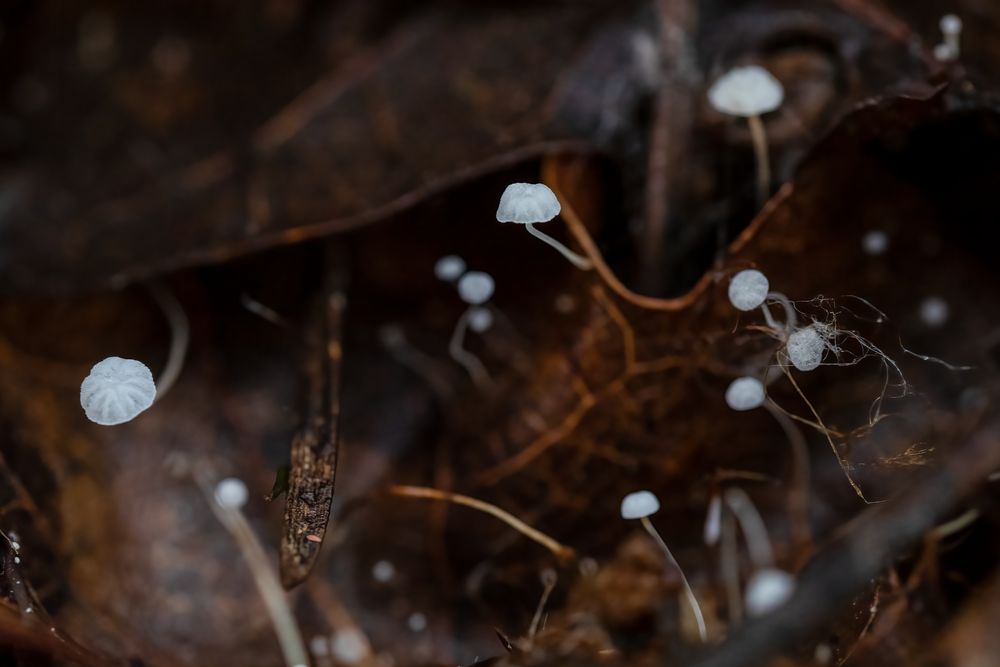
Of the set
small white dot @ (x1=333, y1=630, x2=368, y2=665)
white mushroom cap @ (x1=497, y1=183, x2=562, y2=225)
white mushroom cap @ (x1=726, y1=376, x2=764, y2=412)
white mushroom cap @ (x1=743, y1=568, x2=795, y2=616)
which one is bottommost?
white mushroom cap @ (x1=743, y1=568, x2=795, y2=616)

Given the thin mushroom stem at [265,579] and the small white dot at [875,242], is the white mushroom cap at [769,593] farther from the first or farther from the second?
the thin mushroom stem at [265,579]

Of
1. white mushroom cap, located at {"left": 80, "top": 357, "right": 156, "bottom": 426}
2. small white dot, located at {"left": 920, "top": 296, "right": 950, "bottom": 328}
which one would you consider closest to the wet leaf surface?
small white dot, located at {"left": 920, "top": 296, "right": 950, "bottom": 328}

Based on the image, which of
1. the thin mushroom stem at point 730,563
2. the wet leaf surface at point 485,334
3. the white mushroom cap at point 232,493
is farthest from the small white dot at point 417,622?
the thin mushroom stem at point 730,563

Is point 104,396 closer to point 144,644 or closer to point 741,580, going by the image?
point 144,644

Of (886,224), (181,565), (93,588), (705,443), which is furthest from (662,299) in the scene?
(93,588)

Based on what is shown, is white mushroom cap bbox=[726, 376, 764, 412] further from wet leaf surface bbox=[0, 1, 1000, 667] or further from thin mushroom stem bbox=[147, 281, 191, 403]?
thin mushroom stem bbox=[147, 281, 191, 403]

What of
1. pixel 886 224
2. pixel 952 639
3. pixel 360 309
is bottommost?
pixel 952 639
